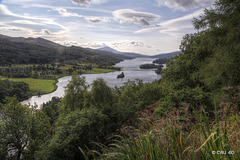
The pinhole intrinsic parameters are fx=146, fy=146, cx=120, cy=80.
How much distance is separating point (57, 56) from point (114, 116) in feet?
676

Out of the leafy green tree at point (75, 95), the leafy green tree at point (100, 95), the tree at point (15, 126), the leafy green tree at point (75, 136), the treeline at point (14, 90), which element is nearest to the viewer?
the leafy green tree at point (75, 136)

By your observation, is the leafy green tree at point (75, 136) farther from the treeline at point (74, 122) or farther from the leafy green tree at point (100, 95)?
the leafy green tree at point (100, 95)

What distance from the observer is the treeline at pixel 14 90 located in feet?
206

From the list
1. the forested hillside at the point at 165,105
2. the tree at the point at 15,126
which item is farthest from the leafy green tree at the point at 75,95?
the tree at the point at 15,126

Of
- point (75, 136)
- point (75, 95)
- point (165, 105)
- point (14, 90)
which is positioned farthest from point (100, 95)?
point (14, 90)

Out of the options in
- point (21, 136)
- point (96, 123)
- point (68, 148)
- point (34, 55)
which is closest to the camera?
point (68, 148)

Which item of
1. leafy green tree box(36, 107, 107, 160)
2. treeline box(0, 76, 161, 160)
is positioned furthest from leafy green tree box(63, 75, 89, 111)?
leafy green tree box(36, 107, 107, 160)

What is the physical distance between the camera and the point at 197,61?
47.4 feet

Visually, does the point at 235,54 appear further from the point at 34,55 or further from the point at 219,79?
the point at 34,55

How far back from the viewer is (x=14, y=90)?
2734 inches

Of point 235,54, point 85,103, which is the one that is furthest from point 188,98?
point 85,103

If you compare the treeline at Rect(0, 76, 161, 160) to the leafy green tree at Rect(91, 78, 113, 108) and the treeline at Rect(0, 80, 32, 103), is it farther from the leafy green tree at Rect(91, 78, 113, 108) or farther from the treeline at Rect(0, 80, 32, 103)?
the treeline at Rect(0, 80, 32, 103)

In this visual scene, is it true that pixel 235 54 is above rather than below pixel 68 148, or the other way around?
above

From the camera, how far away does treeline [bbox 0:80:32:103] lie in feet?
206
